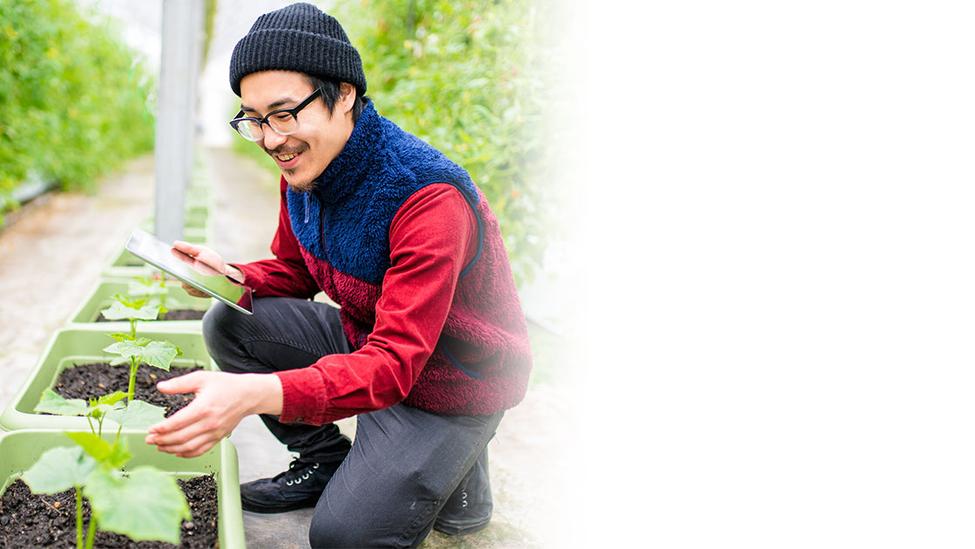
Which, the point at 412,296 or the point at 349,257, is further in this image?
the point at 349,257

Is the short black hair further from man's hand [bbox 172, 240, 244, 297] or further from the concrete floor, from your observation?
the concrete floor

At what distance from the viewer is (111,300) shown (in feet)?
7.88

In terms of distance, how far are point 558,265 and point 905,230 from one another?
1488mm

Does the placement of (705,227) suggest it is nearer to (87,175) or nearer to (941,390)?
(941,390)

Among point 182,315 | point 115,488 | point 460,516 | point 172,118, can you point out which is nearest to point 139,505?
point 115,488

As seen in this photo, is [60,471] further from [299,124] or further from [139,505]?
[299,124]

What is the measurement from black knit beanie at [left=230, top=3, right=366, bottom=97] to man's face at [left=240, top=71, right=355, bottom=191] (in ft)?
0.07

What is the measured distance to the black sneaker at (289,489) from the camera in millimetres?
1648

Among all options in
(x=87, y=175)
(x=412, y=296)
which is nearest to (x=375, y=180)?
(x=412, y=296)

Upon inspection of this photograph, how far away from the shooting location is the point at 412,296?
1210 millimetres

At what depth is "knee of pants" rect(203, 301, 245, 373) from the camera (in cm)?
166

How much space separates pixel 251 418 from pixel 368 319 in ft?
3.07

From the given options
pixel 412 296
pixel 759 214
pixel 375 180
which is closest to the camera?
pixel 412 296

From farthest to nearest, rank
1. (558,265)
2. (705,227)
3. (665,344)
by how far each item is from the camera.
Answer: (558,265) → (665,344) → (705,227)
